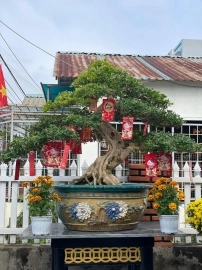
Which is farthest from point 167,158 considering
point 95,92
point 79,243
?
point 79,243

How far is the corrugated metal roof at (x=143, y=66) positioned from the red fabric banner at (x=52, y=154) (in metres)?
3.12

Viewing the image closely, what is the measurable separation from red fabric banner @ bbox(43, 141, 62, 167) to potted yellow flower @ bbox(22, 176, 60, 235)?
0.31 meters

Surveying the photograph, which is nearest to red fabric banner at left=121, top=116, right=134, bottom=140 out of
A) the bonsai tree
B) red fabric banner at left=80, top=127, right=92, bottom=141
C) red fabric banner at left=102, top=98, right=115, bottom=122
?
the bonsai tree

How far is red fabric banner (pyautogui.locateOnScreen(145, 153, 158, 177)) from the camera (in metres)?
3.06

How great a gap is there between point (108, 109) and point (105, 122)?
14 centimetres

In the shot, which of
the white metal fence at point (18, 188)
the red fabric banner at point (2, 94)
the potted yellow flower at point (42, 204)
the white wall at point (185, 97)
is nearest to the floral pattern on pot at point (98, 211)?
the potted yellow flower at point (42, 204)

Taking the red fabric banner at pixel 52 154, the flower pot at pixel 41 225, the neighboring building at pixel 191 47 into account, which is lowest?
the flower pot at pixel 41 225

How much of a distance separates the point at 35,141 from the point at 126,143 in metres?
0.78

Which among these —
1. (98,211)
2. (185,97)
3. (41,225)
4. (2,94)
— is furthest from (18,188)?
(185,97)

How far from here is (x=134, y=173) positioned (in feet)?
11.4

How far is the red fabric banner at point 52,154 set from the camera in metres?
2.94

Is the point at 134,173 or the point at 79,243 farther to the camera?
the point at 134,173

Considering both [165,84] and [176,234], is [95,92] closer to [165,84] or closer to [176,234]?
[176,234]

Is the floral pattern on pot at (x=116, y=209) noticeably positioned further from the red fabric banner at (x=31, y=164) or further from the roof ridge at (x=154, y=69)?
the roof ridge at (x=154, y=69)
